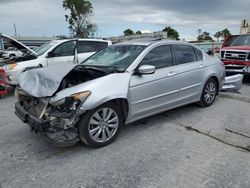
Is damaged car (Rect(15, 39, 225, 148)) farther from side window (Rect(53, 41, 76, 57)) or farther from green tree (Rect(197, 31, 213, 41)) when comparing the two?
green tree (Rect(197, 31, 213, 41))

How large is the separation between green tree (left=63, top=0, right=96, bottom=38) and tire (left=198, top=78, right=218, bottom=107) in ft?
139

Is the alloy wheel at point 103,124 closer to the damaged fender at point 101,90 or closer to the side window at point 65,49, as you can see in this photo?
the damaged fender at point 101,90

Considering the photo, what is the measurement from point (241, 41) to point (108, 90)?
808 centimetres

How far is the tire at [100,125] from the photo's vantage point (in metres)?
3.45

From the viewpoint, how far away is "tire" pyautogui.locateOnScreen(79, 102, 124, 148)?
3.45 meters

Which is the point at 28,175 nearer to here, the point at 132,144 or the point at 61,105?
the point at 61,105

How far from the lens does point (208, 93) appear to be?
560 centimetres

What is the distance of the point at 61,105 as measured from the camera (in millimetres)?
3412

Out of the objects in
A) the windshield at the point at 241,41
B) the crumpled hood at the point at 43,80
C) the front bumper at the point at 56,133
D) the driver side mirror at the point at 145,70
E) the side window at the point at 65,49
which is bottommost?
the front bumper at the point at 56,133

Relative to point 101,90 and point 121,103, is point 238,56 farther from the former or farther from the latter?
point 101,90

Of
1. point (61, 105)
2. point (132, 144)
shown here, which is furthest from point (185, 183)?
point (61, 105)

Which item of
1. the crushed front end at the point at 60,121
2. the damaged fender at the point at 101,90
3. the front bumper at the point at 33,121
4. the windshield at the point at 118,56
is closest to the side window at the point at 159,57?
the windshield at the point at 118,56

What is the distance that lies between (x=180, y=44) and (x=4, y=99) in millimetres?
5285

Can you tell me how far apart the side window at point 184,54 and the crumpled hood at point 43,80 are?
220 centimetres
